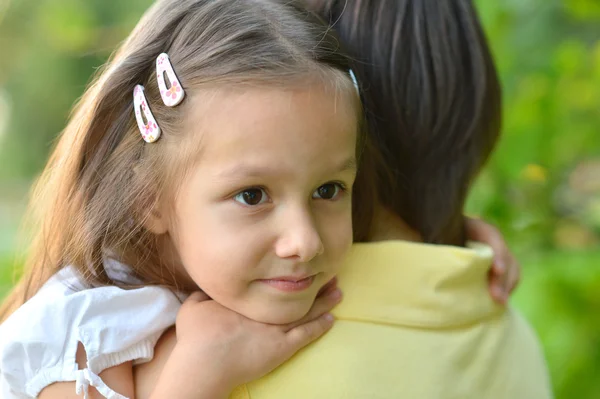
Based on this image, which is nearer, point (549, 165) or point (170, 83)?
point (170, 83)

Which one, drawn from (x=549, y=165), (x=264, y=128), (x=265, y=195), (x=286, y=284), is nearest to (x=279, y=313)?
(x=286, y=284)

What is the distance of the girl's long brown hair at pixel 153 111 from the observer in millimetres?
1167

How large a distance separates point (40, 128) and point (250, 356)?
10.9ft

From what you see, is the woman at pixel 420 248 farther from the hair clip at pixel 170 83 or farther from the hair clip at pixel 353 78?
the hair clip at pixel 170 83

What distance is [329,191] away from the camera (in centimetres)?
123

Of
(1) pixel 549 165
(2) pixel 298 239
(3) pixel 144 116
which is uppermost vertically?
(3) pixel 144 116

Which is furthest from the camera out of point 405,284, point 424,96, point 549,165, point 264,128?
point 549,165

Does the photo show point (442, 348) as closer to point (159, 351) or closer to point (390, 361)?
point (390, 361)

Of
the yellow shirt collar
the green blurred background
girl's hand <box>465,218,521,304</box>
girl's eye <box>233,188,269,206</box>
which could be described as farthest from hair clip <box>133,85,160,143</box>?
the green blurred background

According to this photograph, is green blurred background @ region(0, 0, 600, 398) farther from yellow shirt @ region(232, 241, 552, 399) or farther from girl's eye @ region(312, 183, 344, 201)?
girl's eye @ region(312, 183, 344, 201)

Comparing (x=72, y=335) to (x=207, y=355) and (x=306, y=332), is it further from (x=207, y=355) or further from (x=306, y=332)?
(x=306, y=332)

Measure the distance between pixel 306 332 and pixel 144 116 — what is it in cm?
43

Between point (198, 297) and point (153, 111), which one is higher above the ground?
point (153, 111)

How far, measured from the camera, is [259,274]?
1169mm
